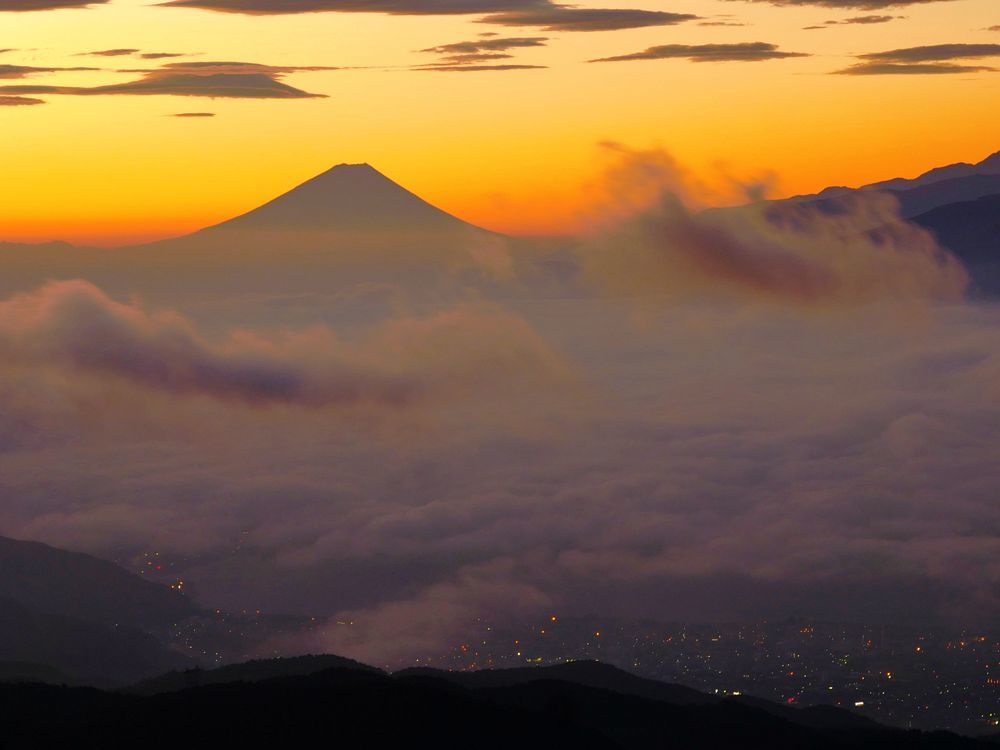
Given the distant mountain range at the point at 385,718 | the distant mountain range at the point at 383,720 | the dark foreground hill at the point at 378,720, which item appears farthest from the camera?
the distant mountain range at the point at 385,718

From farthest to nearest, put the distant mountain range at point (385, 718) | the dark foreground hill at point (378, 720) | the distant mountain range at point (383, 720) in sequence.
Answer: the distant mountain range at point (385, 718), the distant mountain range at point (383, 720), the dark foreground hill at point (378, 720)

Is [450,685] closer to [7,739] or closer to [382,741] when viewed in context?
[382,741]

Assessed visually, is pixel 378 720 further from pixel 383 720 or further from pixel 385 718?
pixel 385 718

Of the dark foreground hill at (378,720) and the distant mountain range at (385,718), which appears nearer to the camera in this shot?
the dark foreground hill at (378,720)

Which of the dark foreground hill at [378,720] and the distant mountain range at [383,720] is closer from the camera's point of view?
the dark foreground hill at [378,720]

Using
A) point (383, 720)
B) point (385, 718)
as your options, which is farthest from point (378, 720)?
point (385, 718)
